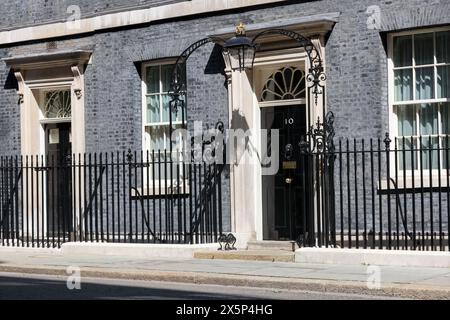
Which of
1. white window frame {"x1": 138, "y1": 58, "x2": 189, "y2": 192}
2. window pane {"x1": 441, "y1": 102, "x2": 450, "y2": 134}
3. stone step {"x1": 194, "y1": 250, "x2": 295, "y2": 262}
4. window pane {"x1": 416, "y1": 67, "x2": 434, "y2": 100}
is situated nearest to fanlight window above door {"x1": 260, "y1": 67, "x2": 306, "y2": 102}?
white window frame {"x1": 138, "y1": 58, "x2": 189, "y2": 192}

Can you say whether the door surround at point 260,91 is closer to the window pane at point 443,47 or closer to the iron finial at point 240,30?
the iron finial at point 240,30

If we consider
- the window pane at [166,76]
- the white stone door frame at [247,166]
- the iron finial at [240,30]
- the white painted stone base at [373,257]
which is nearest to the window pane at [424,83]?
the white stone door frame at [247,166]

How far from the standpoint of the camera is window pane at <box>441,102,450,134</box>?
13922 millimetres

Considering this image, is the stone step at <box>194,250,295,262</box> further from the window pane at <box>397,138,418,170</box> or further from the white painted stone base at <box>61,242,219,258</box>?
the window pane at <box>397,138,418,170</box>

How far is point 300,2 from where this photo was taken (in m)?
15.1

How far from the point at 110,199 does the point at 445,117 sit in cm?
677

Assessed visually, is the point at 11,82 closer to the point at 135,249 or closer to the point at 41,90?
the point at 41,90

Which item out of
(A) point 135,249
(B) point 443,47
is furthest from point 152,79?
(B) point 443,47

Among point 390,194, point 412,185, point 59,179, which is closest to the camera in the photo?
point 412,185

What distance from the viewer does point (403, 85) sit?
14320 mm

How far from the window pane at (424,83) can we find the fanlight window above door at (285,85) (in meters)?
2.05

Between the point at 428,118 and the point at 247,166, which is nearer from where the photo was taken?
the point at 428,118

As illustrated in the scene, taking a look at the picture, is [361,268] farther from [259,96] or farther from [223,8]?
[223,8]

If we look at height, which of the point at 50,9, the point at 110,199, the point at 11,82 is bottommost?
the point at 110,199
